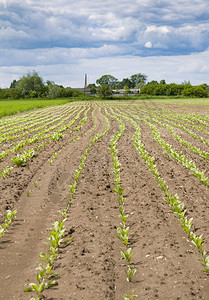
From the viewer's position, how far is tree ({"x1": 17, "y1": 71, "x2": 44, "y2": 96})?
3700 inches

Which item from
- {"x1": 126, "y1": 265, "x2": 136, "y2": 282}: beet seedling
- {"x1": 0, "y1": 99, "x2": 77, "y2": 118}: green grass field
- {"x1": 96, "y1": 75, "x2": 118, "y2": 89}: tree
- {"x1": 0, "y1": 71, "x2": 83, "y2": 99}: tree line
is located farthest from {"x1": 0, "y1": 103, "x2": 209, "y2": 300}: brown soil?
{"x1": 96, "y1": 75, "x2": 118, "y2": 89}: tree

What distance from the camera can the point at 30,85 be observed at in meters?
94.9

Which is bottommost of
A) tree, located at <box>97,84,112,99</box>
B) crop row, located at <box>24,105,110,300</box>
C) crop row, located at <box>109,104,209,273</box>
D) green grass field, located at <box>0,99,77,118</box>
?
crop row, located at <box>24,105,110,300</box>

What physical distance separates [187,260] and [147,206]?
194 cm

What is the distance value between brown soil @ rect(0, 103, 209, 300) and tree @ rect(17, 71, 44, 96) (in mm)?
89154

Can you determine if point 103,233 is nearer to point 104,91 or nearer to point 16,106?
point 16,106

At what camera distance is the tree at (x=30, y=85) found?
308 feet

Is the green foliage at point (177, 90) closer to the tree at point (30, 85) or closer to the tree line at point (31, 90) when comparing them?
the tree line at point (31, 90)

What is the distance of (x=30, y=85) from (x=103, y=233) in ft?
313

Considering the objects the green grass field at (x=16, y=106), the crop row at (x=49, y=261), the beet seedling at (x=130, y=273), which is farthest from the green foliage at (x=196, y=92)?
the beet seedling at (x=130, y=273)

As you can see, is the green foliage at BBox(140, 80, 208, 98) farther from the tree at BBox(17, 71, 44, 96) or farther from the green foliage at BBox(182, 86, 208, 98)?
the tree at BBox(17, 71, 44, 96)

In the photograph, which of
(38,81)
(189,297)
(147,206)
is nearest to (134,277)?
(189,297)

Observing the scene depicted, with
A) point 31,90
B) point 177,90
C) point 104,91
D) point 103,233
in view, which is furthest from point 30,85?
point 103,233

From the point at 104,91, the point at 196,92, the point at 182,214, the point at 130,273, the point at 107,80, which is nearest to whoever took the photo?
the point at 130,273
